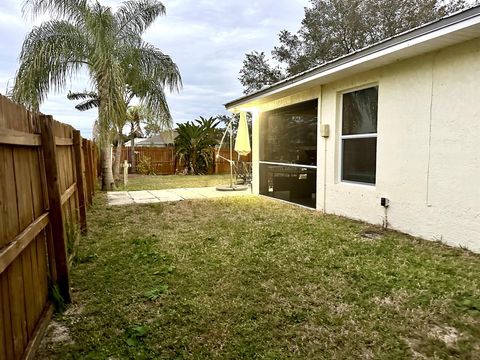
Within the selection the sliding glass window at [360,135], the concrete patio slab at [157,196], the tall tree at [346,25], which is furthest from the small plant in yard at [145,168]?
the sliding glass window at [360,135]

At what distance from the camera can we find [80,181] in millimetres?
5344

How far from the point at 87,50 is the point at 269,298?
30.0 feet

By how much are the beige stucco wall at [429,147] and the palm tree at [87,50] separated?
20.6ft

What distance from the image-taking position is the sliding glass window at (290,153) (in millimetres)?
7227

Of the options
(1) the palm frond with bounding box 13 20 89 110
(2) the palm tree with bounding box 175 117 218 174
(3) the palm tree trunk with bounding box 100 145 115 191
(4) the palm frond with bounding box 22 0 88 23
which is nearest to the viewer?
(1) the palm frond with bounding box 13 20 89 110

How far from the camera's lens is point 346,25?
18484 mm

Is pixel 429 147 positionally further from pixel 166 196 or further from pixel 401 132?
pixel 166 196

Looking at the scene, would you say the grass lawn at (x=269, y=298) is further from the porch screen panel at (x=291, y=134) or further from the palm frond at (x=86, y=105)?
→ the palm frond at (x=86, y=105)

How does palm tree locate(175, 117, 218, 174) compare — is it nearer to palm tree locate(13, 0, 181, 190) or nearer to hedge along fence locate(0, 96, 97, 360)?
palm tree locate(13, 0, 181, 190)

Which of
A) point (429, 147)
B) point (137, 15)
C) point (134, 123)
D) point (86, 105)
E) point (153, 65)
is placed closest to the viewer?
point (429, 147)

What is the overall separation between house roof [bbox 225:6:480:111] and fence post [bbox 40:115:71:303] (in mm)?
4191

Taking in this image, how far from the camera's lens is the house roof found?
3.49 meters

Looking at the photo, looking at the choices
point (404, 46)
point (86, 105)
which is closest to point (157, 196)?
point (404, 46)

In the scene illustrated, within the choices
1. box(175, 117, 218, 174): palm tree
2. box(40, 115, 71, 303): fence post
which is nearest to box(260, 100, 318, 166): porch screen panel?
box(40, 115, 71, 303): fence post
